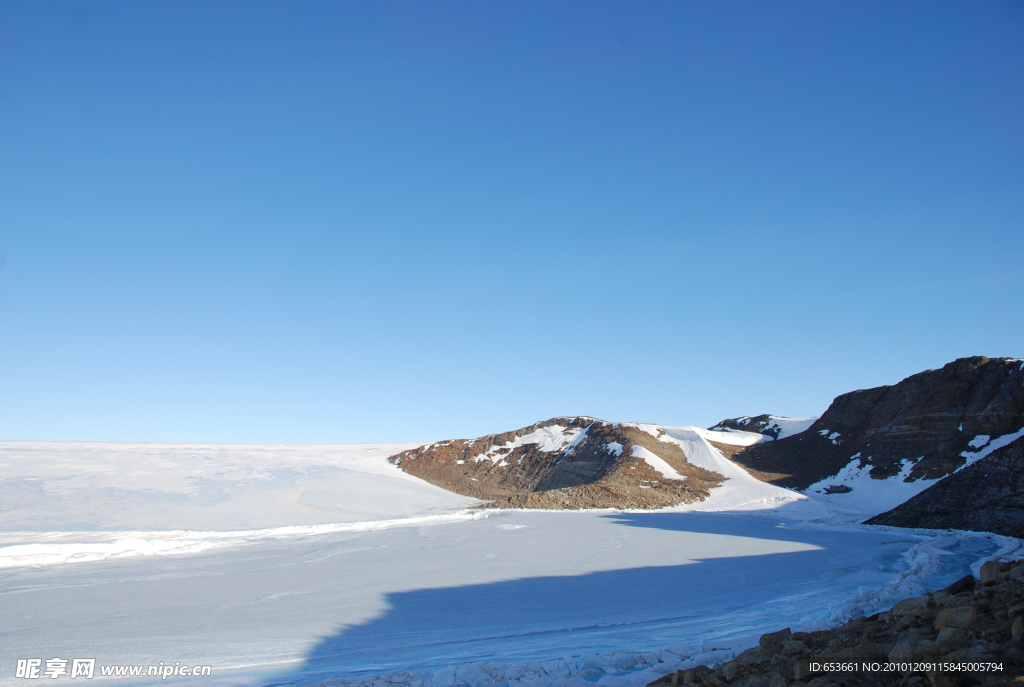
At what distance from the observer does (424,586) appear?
1078 centimetres

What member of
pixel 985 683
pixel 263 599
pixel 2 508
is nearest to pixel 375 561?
pixel 263 599

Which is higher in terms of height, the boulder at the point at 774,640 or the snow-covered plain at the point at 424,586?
the boulder at the point at 774,640

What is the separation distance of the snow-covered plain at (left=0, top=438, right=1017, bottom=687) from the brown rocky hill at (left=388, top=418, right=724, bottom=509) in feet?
31.3

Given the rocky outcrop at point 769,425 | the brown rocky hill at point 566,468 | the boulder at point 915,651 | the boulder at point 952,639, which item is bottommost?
the brown rocky hill at point 566,468

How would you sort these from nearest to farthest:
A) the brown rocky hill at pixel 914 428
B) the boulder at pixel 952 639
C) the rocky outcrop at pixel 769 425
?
the boulder at pixel 952 639 < the brown rocky hill at pixel 914 428 < the rocky outcrop at pixel 769 425

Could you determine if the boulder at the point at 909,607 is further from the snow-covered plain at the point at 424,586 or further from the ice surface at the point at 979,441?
the ice surface at the point at 979,441

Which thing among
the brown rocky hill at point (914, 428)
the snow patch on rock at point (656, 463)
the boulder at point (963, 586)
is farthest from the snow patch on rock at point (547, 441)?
the boulder at point (963, 586)

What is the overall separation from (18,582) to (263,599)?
19.4ft

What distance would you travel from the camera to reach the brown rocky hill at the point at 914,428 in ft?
124

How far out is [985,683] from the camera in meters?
3.56

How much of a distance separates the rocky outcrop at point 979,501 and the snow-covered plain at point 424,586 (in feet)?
7.67

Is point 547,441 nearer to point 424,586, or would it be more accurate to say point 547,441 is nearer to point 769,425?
point 769,425

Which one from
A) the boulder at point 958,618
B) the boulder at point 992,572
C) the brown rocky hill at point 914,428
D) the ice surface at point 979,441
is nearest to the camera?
the boulder at point 958,618

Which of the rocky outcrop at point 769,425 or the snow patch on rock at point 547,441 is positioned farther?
the rocky outcrop at point 769,425
